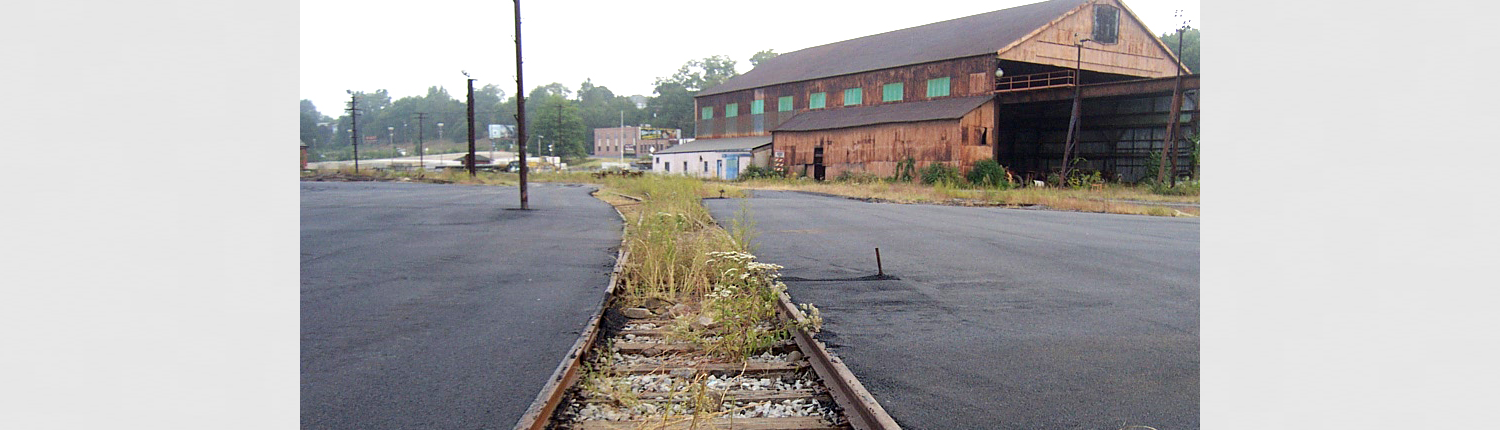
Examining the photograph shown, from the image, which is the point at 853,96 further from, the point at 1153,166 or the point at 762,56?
the point at 762,56

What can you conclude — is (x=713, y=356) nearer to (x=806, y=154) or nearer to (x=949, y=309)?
(x=949, y=309)

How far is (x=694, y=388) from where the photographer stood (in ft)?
17.6

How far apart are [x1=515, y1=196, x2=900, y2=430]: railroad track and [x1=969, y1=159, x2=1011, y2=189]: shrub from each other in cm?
3276

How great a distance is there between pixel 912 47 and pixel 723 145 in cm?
1460

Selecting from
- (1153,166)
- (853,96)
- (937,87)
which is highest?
(853,96)

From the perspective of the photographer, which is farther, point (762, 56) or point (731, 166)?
point (762, 56)

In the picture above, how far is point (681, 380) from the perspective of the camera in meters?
5.66

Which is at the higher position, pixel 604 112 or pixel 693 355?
pixel 604 112

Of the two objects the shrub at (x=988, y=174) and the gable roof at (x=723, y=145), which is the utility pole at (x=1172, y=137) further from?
the gable roof at (x=723, y=145)

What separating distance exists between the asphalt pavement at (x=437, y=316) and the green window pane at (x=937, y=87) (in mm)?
32070

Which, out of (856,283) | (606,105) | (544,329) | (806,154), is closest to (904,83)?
(806,154)

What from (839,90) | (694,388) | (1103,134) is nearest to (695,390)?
(694,388)

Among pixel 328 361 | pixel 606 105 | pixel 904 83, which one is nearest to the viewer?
pixel 328 361

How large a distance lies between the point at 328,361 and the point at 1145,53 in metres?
45.6
